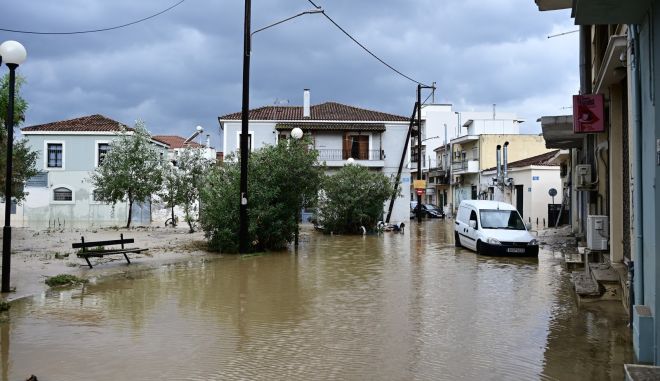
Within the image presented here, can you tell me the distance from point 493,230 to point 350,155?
26271 mm

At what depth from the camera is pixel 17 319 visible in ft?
28.7

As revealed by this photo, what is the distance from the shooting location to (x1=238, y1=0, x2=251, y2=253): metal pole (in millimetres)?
18234

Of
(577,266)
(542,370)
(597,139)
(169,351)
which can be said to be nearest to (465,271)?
(577,266)

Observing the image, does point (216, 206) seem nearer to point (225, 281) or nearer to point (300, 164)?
point (300, 164)

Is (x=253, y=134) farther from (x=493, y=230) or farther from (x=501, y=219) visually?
(x=493, y=230)

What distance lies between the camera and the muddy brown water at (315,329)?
6.31 metres

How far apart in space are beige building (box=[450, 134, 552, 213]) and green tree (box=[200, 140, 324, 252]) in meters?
36.9

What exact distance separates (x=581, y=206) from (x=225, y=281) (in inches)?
624

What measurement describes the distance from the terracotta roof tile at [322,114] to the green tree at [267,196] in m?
25.0

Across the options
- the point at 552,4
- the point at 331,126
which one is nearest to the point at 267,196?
the point at 552,4

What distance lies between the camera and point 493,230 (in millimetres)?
19109

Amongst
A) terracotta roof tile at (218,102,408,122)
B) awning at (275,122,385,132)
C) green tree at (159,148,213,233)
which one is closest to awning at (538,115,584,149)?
green tree at (159,148,213,233)

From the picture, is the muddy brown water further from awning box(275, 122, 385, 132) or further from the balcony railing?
the balcony railing

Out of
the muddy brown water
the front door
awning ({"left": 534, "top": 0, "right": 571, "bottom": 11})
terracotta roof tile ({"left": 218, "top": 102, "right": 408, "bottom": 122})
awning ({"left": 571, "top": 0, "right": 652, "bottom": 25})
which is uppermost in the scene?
terracotta roof tile ({"left": 218, "top": 102, "right": 408, "bottom": 122})
